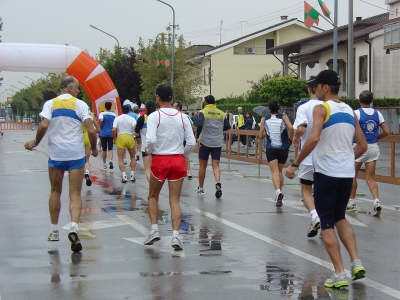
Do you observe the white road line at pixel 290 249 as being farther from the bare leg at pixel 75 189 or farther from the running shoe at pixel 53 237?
the running shoe at pixel 53 237

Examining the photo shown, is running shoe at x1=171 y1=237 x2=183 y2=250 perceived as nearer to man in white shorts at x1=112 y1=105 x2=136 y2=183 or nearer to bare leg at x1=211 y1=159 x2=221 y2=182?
bare leg at x1=211 y1=159 x2=221 y2=182

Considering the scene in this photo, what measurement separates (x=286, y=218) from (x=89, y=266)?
168 inches

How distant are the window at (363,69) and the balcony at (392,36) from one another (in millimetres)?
5570

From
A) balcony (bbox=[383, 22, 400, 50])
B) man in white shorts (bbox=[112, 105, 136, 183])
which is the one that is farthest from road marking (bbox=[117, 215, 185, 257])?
balcony (bbox=[383, 22, 400, 50])

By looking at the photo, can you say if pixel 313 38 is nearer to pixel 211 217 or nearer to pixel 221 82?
pixel 221 82

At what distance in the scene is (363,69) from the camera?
42.4 m

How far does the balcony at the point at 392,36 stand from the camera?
114 feet

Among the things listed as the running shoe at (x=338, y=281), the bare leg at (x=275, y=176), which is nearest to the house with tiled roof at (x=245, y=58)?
the bare leg at (x=275, y=176)

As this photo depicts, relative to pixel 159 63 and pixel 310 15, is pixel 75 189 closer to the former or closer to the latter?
pixel 310 15

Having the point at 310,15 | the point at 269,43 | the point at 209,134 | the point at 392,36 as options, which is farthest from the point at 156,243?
the point at 269,43

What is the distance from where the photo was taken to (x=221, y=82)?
217 ft

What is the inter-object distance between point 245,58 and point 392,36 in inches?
1209

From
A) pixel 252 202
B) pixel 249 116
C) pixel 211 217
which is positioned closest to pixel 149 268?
pixel 211 217

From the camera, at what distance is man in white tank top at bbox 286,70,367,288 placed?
21.3 ft
